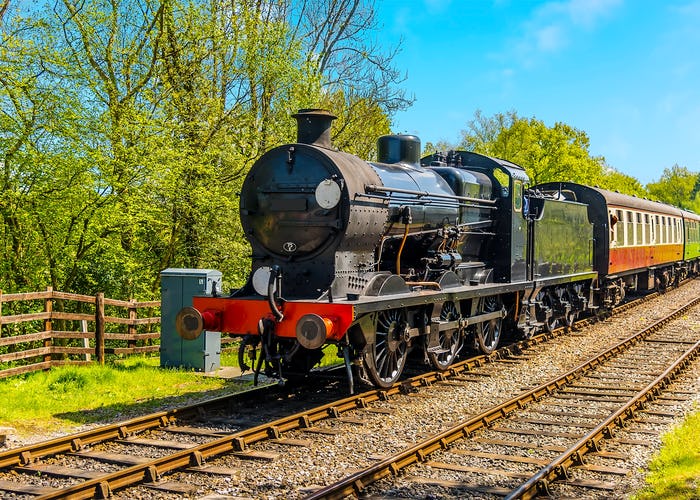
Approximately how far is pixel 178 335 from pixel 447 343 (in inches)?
167

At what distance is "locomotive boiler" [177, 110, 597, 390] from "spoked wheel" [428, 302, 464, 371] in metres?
0.03

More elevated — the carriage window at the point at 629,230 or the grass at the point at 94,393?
the carriage window at the point at 629,230

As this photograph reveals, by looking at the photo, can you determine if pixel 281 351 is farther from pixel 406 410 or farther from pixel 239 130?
pixel 239 130

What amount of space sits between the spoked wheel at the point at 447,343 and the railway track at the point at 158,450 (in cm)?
185

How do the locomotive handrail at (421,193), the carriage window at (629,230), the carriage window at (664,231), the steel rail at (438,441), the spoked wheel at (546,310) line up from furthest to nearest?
the carriage window at (664,231), the carriage window at (629,230), the spoked wheel at (546,310), the locomotive handrail at (421,193), the steel rail at (438,441)

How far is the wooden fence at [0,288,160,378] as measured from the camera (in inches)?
400

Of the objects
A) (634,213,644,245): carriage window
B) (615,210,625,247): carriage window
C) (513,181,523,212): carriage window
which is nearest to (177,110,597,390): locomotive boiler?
(513,181,523,212): carriage window

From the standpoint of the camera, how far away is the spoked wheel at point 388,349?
8.57 meters

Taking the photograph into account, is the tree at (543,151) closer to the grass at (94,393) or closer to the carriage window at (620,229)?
the carriage window at (620,229)

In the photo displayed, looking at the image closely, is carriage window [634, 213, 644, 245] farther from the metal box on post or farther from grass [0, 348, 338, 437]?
grass [0, 348, 338, 437]

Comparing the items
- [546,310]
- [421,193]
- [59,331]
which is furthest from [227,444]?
[546,310]

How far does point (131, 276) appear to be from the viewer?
14.3 meters

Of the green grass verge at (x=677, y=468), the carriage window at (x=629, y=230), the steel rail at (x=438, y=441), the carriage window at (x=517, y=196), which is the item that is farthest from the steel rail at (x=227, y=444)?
the carriage window at (x=629, y=230)

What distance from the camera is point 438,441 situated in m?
6.57
